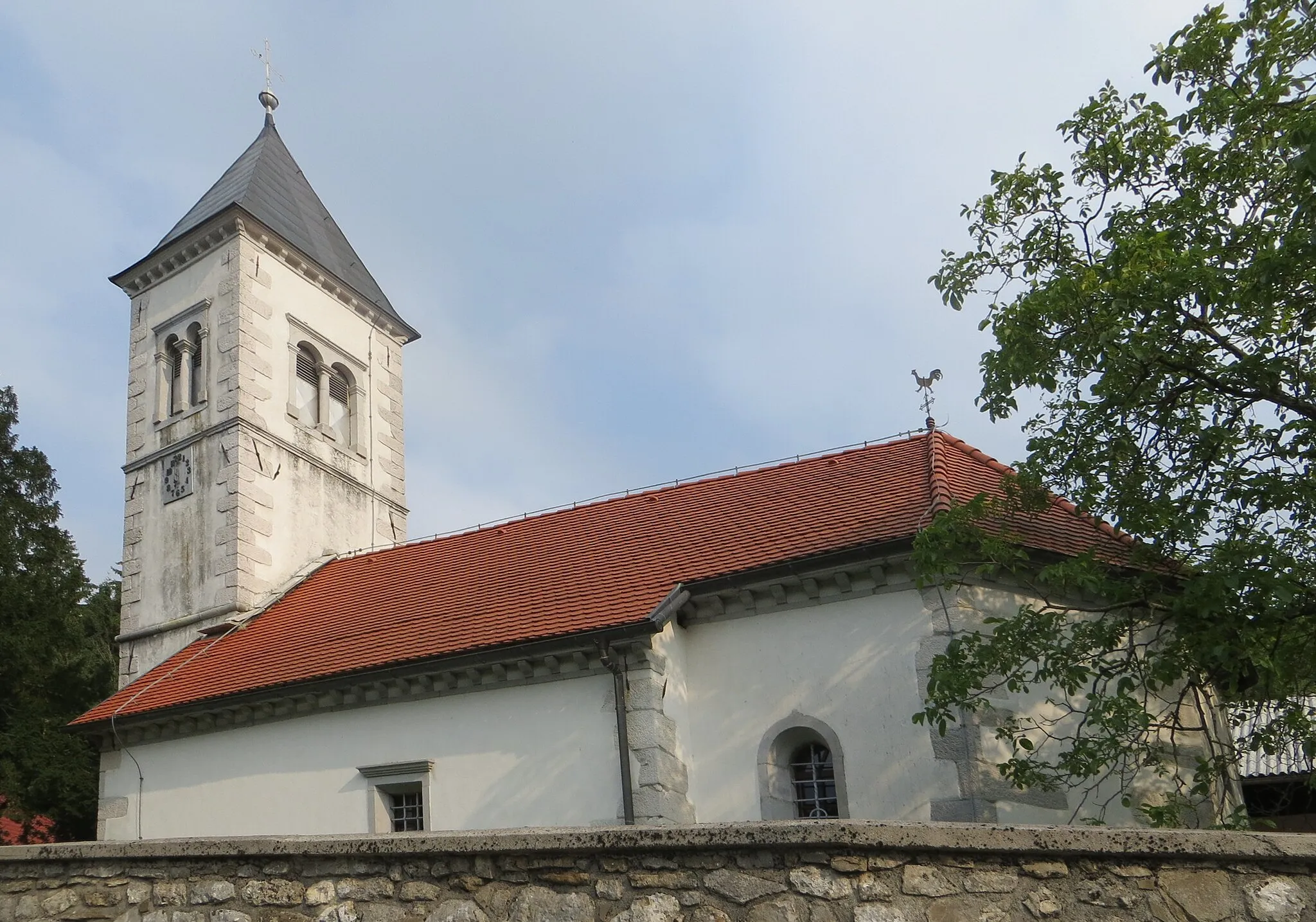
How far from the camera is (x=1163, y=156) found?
983 centimetres

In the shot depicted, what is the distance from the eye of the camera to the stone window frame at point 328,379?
74.7 feet

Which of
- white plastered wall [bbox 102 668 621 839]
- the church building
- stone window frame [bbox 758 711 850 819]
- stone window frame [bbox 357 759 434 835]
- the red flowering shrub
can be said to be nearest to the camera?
stone window frame [bbox 758 711 850 819]

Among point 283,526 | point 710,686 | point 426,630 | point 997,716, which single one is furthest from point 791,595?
point 283,526

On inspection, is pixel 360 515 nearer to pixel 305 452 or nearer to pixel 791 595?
pixel 305 452

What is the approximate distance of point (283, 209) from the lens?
962 inches

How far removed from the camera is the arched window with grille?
2350 centimetres

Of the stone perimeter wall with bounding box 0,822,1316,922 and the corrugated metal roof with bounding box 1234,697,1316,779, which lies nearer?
the stone perimeter wall with bounding box 0,822,1316,922

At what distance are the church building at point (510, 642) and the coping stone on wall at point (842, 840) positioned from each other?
6.96 m

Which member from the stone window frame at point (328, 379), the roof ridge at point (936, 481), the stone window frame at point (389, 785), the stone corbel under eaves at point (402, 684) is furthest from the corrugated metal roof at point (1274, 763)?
the stone window frame at point (328, 379)

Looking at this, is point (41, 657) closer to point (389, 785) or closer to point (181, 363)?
point (181, 363)

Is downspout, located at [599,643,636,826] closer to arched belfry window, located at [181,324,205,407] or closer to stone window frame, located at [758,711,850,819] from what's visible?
stone window frame, located at [758,711,850,819]

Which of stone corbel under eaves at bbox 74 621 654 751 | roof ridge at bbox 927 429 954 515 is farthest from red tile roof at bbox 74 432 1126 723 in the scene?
stone corbel under eaves at bbox 74 621 654 751

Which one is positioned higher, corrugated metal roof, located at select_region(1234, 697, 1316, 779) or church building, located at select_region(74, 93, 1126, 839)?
church building, located at select_region(74, 93, 1126, 839)

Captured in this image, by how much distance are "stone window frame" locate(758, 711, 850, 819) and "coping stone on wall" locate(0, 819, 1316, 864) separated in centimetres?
730
